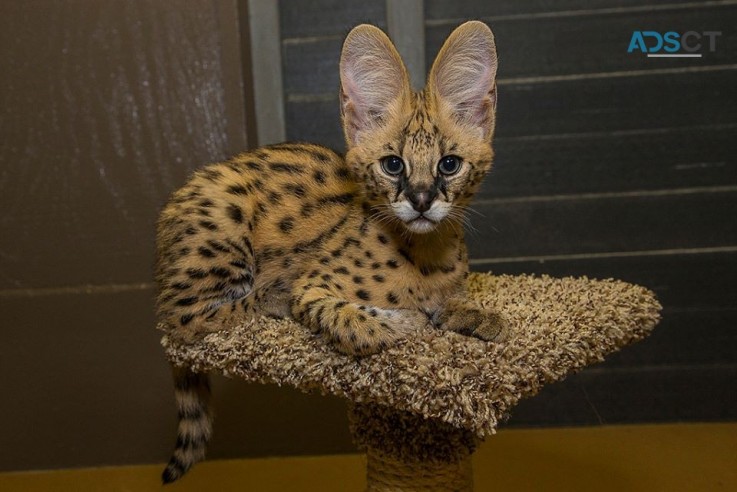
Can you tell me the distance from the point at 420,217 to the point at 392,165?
0.12 metres

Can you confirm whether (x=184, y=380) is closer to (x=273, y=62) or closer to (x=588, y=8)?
(x=273, y=62)

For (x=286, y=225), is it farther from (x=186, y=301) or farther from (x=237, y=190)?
(x=186, y=301)

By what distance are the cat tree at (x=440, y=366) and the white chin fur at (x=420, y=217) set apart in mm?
165

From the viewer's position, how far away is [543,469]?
2006 mm

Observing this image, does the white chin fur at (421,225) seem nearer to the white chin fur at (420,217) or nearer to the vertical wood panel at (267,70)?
the white chin fur at (420,217)

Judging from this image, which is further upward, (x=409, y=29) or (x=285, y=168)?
(x=409, y=29)

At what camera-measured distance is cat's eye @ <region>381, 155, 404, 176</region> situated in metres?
1.20

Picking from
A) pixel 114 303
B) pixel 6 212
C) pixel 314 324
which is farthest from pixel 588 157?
pixel 6 212

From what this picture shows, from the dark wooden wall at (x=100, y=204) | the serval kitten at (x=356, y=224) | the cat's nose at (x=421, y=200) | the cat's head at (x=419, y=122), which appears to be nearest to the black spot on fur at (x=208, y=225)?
the serval kitten at (x=356, y=224)

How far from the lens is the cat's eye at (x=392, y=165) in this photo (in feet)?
3.95

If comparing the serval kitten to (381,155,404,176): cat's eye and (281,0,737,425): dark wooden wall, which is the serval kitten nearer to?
(381,155,404,176): cat's eye

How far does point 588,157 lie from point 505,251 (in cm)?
36

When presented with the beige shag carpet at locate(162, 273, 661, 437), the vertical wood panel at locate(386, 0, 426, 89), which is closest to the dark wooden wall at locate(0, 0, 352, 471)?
the vertical wood panel at locate(386, 0, 426, 89)

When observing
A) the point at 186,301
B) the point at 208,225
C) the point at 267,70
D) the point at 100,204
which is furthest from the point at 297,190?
the point at 100,204
